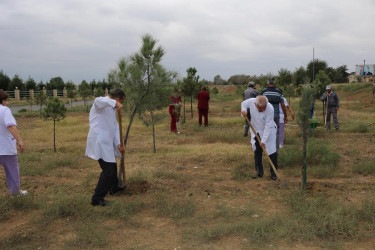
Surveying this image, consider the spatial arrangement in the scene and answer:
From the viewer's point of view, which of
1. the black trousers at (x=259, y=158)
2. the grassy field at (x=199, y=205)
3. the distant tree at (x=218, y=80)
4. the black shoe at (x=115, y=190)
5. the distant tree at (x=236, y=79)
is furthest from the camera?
the distant tree at (x=218, y=80)

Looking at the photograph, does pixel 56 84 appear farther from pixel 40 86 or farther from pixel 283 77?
pixel 283 77

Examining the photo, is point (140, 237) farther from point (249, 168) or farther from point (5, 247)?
point (249, 168)

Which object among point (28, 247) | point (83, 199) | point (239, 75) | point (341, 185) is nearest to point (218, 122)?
point (341, 185)

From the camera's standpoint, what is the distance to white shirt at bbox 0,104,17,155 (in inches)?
184

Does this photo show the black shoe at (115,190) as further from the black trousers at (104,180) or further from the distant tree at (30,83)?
the distant tree at (30,83)

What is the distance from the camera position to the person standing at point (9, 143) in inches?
183

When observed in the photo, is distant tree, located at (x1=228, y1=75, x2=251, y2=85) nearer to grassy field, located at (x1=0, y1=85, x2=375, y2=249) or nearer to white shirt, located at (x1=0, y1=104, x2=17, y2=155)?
grassy field, located at (x1=0, y1=85, x2=375, y2=249)

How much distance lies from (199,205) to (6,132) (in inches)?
114

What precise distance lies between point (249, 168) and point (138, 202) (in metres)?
2.76

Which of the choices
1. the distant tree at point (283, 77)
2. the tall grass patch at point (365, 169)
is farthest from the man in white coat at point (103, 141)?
the distant tree at point (283, 77)

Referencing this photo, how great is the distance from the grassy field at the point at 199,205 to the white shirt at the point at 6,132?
Result: 713 mm

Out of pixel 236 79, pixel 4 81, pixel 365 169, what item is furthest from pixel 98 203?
pixel 236 79

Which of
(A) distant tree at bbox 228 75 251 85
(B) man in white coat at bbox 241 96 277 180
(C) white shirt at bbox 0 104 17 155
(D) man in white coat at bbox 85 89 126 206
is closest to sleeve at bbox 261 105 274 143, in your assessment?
(B) man in white coat at bbox 241 96 277 180

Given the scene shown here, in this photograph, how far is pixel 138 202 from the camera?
4844mm
